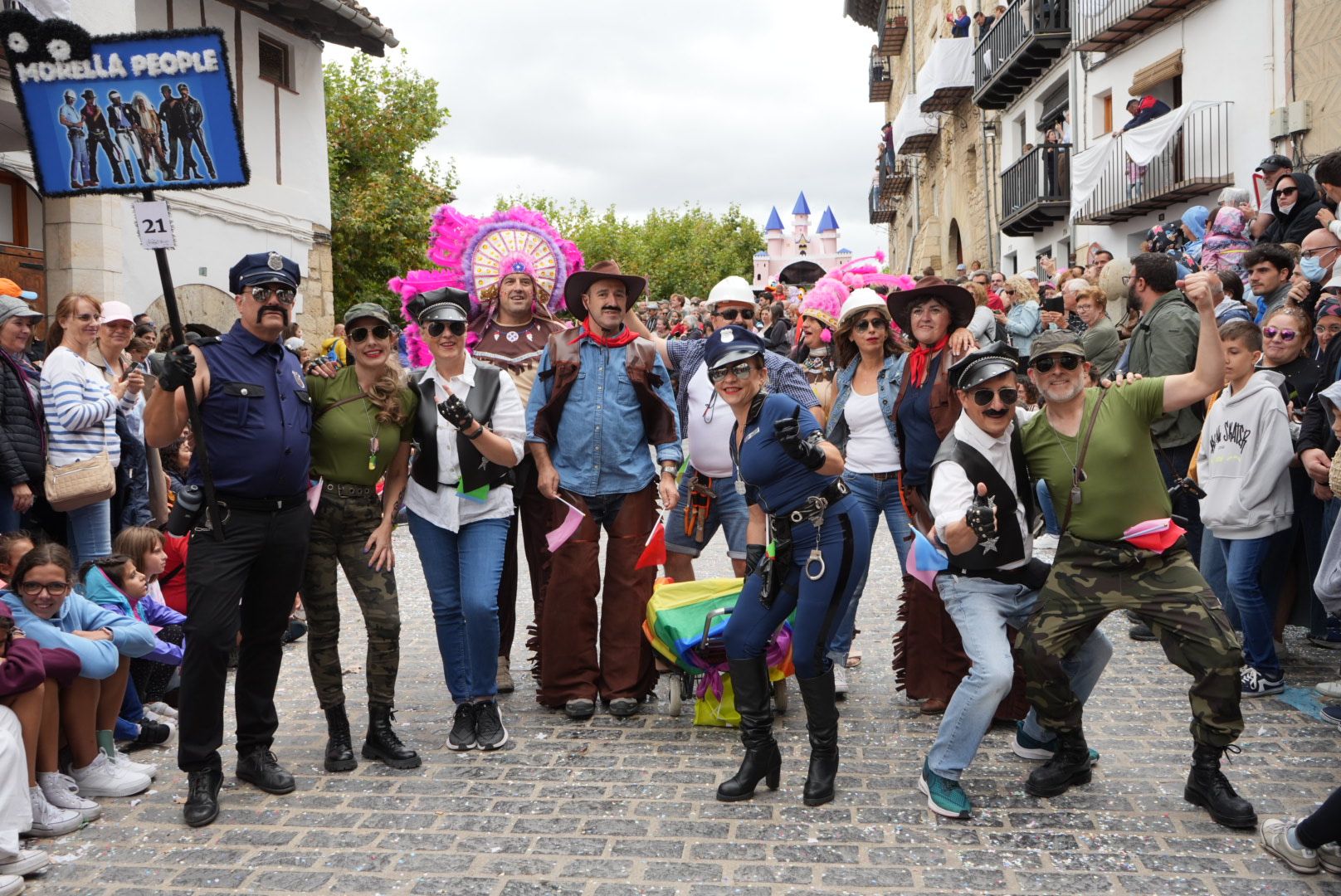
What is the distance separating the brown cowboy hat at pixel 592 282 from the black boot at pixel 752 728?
7.15 feet

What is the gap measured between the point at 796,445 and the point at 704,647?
1585mm

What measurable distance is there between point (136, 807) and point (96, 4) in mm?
10471

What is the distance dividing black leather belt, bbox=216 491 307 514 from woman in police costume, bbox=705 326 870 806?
184 centimetres

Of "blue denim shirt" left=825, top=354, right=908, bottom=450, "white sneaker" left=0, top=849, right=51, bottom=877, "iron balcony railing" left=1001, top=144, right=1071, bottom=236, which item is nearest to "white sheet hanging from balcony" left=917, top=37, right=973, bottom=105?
"iron balcony railing" left=1001, top=144, right=1071, bottom=236

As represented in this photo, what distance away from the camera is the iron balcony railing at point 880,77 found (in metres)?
49.5

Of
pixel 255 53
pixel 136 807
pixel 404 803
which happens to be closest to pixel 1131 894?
pixel 404 803

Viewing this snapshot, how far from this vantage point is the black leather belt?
4797 mm

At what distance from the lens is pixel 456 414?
16.4 ft


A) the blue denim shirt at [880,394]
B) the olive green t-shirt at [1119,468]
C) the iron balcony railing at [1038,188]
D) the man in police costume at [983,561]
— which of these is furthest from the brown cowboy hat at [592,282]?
the iron balcony railing at [1038,188]

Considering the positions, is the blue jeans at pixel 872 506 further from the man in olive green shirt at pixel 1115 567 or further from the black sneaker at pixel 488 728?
the black sneaker at pixel 488 728

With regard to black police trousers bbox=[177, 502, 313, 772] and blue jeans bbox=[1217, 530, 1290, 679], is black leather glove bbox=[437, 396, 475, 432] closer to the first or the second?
black police trousers bbox=[177, 502, 313, 772]

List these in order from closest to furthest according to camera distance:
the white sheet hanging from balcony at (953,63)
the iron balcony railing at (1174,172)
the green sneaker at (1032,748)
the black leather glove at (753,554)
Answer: the black leather glove at (753,554) < the green sneaker at (1032,748) < the iron balcony railing at (1174,172) < the white sheet hanging from balcony at (953,63)

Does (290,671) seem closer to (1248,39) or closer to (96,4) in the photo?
(96,4)

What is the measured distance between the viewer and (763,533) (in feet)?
16.3
